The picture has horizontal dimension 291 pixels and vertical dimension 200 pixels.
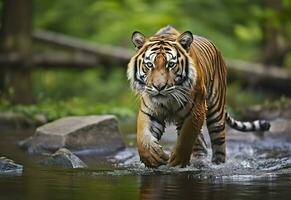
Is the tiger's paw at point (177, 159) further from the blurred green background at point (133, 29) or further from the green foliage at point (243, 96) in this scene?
the green foliage at point (243, 96)

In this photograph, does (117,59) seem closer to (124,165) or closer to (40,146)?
(40,146)

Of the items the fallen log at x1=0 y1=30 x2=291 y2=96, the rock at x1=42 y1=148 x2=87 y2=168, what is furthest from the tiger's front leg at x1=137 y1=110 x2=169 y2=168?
the fallen log at x1=0 y1=30 x2=291 y2=96

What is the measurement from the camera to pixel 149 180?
7242mm

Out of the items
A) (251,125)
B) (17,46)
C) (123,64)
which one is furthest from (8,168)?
(123,64)

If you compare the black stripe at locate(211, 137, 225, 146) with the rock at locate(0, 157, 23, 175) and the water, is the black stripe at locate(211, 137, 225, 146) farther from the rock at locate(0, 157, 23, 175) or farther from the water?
the rock at locate(0, 157, 23, 175)

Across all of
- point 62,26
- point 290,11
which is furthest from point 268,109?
point 62,26

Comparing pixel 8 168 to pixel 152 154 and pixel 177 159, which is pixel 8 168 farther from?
pixel 177 159

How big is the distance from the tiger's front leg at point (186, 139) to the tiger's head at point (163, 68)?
0.18m

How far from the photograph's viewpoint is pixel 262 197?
19.9 feet

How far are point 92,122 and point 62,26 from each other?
12.7 m

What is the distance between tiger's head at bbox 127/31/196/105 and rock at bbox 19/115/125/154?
255 centimetres

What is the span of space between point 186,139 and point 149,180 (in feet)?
2.69

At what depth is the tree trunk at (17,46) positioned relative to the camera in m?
16.1

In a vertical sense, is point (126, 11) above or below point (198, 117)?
above
